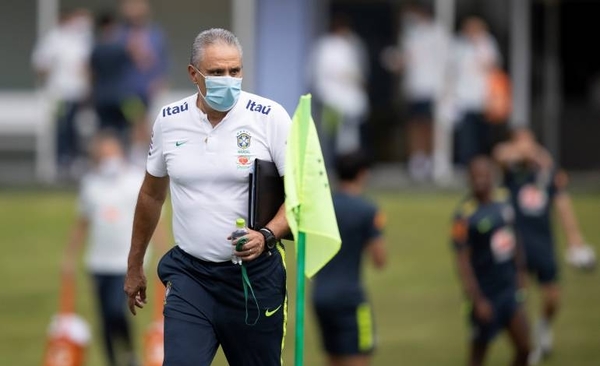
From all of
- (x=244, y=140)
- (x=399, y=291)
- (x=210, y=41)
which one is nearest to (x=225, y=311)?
(x=244, y=140)

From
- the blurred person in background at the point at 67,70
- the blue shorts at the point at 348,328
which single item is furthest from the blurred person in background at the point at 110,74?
the blue shorts at the point at 348,328

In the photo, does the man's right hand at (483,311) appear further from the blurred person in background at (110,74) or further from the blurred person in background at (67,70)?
the blurred person in background at (67,70)

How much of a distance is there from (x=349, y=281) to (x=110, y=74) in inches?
406

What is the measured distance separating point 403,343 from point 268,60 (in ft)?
26.8

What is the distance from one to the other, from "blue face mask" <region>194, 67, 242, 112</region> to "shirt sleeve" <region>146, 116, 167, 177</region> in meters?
0.37

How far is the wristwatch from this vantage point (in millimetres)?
7370

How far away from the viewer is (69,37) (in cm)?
2220

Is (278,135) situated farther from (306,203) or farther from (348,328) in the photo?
(348,328)

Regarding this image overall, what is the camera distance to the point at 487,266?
12250mm

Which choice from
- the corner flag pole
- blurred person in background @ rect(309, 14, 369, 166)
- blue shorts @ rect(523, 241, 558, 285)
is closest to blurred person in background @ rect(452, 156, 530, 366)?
blue shorts @ rect(523, 241, 558, 285)

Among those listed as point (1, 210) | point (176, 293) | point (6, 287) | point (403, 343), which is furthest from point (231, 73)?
point (1, 210)

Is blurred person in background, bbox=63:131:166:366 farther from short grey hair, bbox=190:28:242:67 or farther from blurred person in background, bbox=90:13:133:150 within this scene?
blurred person in background, bbox=90:13:133:150

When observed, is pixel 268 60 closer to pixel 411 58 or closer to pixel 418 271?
pixel 411 58

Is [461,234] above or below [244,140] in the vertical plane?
below
